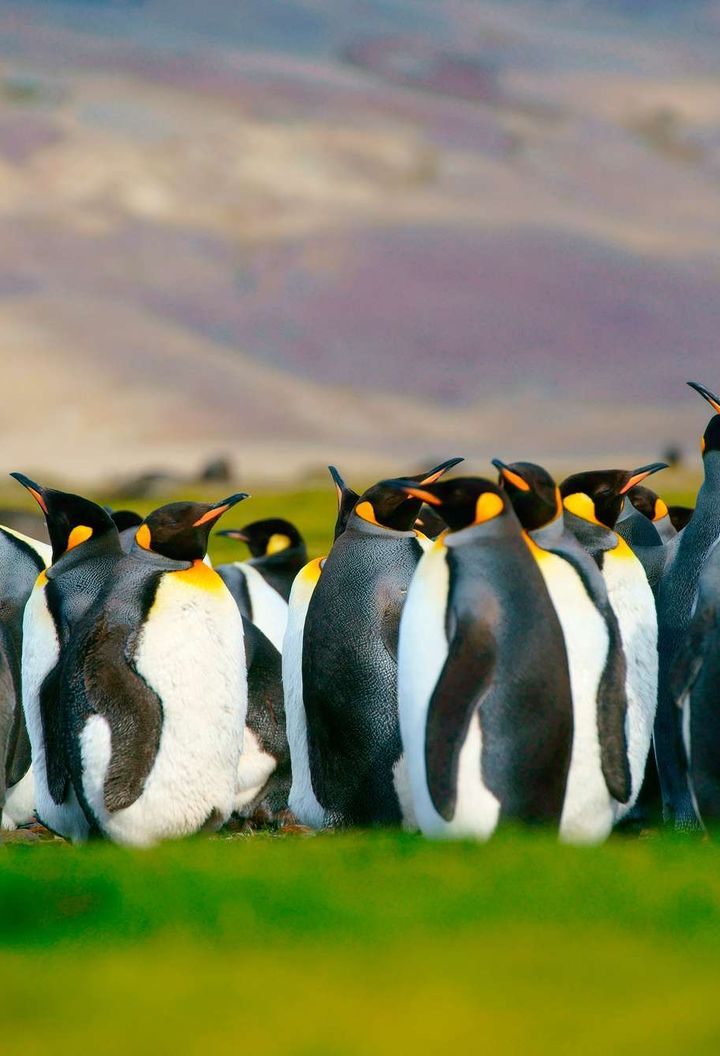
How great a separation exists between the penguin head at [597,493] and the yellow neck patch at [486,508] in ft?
6.40

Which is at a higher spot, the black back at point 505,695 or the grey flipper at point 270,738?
the black back at point 505,695

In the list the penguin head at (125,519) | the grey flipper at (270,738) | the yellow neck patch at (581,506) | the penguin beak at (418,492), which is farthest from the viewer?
the penguin head at (125,519)

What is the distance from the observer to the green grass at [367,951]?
10.1 ft

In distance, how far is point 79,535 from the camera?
8031 millimetres

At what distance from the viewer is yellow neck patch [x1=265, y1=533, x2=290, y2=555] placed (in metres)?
12.7

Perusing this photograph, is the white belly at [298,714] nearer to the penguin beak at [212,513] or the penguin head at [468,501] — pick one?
the penguin beak at [212,513]

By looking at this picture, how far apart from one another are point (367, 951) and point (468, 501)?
3.05 m

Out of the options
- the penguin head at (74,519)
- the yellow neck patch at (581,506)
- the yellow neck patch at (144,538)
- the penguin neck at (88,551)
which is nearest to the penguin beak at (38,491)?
the penguin head at (74,519)

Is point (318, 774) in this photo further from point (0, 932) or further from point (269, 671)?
point (0, 932)

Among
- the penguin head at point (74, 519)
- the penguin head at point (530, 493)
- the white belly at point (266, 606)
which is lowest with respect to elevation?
the white belly at point (266, 606)

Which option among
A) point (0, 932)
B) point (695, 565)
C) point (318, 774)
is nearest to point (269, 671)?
point (318, 774)

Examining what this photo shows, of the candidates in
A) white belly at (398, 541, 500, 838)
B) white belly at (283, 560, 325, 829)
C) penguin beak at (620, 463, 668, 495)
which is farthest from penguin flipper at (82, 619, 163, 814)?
penguin beak at (620, 463, 668, 495)

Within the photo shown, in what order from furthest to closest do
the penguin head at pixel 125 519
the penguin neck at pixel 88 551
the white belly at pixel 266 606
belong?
the white belly at pixel 266 606 → the penguin head at pixel 125 519 → the penguin neck at pixel 88 551

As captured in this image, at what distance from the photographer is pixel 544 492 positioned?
23.5 feet
